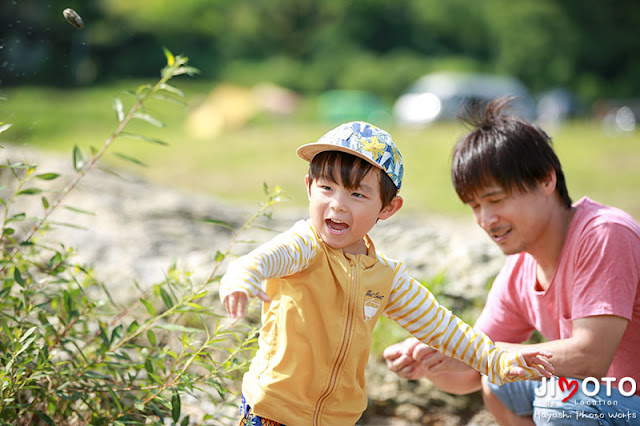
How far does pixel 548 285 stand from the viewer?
7.93ft

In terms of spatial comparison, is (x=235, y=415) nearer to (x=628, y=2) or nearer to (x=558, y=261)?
(x=558, y=261)

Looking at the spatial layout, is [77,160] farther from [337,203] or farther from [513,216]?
[513,216]

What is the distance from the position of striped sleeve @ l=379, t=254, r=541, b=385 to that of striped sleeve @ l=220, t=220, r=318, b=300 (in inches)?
10.3

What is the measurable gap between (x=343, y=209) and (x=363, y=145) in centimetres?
17

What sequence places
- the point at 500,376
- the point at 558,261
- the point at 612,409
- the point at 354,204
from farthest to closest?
the point at 558,261 → the point at 612,409 → the point at 500,376 → the point at 354,204

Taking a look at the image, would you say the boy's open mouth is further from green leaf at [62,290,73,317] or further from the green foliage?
green leaf at [62,290,73,317]

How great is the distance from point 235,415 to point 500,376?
4.32 feet

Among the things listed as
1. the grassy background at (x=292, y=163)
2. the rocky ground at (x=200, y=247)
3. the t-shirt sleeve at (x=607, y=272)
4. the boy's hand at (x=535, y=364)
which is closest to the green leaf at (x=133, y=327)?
the rocky ground at (x=200, y=247)

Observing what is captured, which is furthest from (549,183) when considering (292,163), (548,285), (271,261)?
(292,163)

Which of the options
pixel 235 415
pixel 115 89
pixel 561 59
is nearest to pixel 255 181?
pixel 235 415

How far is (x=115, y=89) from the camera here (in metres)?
30.8

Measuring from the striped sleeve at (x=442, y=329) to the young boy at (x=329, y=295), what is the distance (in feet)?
0.15

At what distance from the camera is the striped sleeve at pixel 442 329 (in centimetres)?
204

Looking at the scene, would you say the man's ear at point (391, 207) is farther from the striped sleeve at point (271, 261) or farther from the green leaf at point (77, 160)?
the green leaf at point (77, 160)
